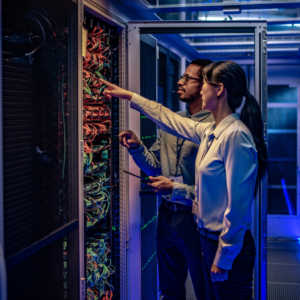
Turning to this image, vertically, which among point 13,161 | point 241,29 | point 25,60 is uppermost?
point 241,29

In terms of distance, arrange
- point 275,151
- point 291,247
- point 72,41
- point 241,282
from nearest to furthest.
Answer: point 241,282 < point 72,41 < point 291,247 < point 275,151

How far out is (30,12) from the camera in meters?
1.41

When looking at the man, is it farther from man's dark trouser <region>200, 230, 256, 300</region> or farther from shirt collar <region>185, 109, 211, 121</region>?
man's dark trouser <region>200, 230, 256, 300</region>

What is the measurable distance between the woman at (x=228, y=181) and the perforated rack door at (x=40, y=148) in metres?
0.66

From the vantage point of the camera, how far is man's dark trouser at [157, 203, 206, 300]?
2055 mm

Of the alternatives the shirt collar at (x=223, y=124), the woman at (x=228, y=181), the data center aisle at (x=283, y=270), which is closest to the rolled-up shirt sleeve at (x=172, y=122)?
the woman at (x=228, y=181)

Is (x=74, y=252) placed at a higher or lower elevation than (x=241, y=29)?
lower

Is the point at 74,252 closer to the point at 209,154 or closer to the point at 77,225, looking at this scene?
the point at 77,225

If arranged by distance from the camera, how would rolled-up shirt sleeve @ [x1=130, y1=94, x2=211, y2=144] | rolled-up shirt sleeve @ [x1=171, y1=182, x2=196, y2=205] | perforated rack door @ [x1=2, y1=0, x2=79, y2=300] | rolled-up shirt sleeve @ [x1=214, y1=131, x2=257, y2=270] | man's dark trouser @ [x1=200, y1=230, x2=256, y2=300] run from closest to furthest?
perforated rack door @ [x1=2, y1=0, x2=79, y2=300] < rolled-up shirt sleeve @ [x1=214, y1=131, x2=257, y2=270] < man's dark trouser @ [x1=200, y1=230, x2=256, y2=300] < rolled-up shirt sleeve @ [x1=130, y1=94, x2=211, y2=144] < rolled-up shirt sleeve @ [x1=171, y1=182, x2=196, y2=205]

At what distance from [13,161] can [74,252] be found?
0.68 m

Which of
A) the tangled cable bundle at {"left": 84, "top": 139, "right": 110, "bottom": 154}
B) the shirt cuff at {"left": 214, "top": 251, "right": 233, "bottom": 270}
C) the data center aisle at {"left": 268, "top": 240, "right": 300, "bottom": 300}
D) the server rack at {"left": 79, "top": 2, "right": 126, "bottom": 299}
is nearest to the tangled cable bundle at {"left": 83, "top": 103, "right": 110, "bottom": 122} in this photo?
the server rack at {"left": 79, "top": 2, "right": 126, "bottom": 299}

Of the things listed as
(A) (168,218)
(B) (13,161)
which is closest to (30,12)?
(B) (13,161)

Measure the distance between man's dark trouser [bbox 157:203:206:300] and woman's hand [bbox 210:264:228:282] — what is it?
536mm

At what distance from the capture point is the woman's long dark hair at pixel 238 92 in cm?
160
